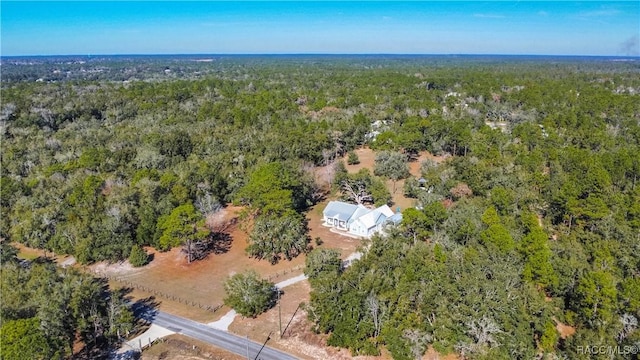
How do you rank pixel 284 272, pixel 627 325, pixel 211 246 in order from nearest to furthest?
pixel 627 325, pixel 284 272, pixel 211 246

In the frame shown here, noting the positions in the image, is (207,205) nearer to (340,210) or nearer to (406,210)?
(340,210)

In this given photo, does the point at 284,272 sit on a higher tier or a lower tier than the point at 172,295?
higher

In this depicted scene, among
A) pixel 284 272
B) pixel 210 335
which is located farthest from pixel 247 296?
pixel 284 272

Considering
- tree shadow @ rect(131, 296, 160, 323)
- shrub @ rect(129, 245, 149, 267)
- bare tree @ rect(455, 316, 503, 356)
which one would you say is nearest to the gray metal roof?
shrub @ rect(129, 245, 149, 267)

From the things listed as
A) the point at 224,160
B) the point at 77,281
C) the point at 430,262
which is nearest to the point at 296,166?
the point at 224,160

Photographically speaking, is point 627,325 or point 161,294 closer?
point 627,325

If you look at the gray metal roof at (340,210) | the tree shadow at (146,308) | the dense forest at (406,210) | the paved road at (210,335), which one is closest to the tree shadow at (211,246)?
the dense forest at (406,210)

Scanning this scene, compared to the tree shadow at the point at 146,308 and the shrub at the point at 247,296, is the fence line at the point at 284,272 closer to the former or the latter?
the shrub at the point at 247,296
